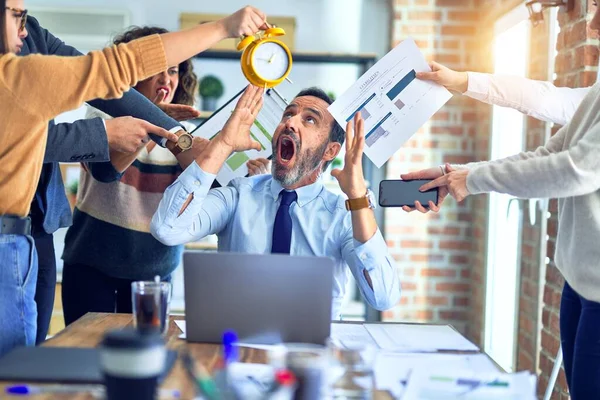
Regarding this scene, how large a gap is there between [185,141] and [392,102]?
A: 23.5 inches

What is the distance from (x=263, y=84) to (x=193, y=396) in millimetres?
1035

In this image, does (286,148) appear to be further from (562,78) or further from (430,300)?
(430,300)

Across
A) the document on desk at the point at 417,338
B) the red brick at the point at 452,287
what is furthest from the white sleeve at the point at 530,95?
the red brick at the point at 452,287

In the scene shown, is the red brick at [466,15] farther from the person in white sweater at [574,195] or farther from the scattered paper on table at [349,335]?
the scattered paper on table at [349,335]

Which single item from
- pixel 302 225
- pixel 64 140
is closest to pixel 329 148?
pixel 302 225

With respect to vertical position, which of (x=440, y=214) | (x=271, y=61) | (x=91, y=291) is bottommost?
(x=91, y=291)

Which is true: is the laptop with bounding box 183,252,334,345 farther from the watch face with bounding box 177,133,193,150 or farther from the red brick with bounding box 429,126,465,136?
the red brick with bounding box 429,126,465,136

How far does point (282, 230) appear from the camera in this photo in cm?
200

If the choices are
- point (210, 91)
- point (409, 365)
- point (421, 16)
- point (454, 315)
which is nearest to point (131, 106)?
point (409, 365)

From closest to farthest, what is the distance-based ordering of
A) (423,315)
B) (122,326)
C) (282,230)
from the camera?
(122,326) → (282,230) → (423,315)

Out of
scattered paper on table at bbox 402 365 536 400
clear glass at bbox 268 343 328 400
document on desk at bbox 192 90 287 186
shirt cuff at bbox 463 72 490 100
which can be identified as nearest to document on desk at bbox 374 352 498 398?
scattered paper on table at bbox 402 365 536 400

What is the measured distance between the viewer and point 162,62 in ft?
4.96

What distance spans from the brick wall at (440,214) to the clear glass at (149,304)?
246 centimetres

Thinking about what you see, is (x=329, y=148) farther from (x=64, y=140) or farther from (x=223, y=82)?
(x=223, y=82)
